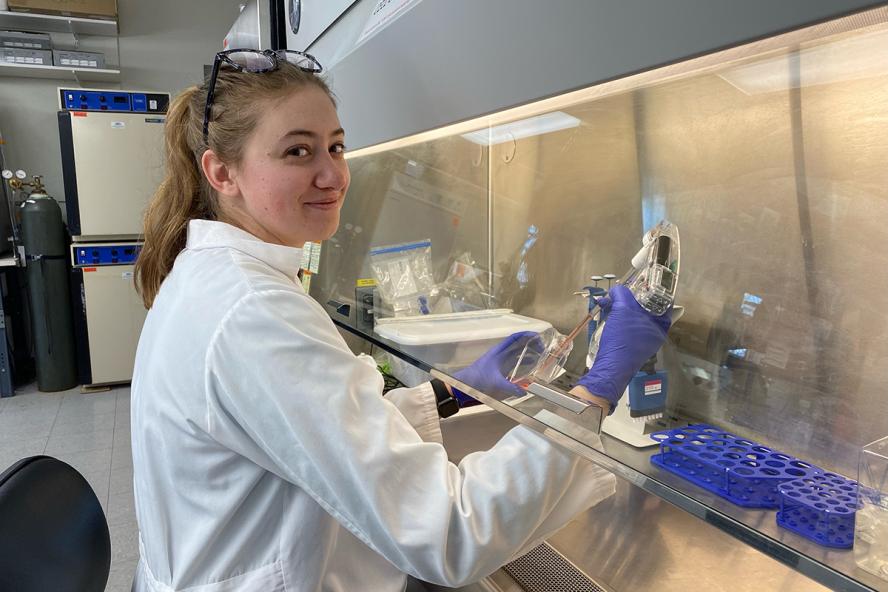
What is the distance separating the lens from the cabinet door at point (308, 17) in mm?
1528

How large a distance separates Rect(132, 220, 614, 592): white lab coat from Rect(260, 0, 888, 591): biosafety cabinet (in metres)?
0.11

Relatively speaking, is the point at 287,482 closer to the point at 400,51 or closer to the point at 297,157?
the point at 297,157

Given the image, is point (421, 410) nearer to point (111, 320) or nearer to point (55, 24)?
point (111, 320)

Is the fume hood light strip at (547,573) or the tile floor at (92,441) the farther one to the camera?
the tile floor at (92,441)

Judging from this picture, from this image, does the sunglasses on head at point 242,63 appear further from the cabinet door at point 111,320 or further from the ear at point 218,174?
the cabinet door at point 111,320

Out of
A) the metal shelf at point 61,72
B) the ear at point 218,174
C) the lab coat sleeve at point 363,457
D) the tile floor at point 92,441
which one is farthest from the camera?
the metal shelf at point 61,72

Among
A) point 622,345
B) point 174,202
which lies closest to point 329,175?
point 174,202

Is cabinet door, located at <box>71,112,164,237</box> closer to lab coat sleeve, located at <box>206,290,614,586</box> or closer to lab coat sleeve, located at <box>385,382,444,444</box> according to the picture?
lab coat sleeve, located at <box>385,382,444,444</box>

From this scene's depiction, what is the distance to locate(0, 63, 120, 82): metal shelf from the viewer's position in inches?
159

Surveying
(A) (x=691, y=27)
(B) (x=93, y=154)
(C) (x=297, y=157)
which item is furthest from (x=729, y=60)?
(B) (x=93, y=154)

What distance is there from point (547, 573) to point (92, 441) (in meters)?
3.19

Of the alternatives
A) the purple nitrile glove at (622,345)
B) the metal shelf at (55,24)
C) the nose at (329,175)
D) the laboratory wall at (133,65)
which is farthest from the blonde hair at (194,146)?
the laboratory wall at (133,65)

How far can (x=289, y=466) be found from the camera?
2.30ft

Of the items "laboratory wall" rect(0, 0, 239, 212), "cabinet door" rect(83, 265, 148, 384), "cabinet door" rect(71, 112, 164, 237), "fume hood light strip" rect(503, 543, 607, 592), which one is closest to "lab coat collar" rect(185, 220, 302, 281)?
"fume hood light strip" rect(503, 543, 607, 592)
